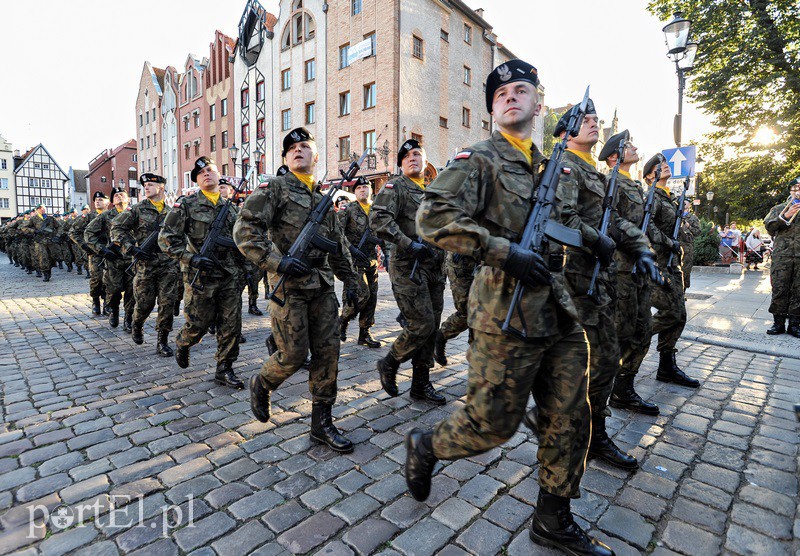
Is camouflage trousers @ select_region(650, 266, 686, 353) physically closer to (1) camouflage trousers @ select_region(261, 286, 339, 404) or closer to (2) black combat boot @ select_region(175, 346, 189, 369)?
(1) camouflage trousers @ select_region(261, 286, 339, 404)

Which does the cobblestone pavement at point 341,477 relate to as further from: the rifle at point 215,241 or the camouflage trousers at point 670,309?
the rifle at point 215,241

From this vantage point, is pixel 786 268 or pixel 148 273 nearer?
pixel 148 273

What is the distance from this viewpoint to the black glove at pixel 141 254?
6273 millimetres

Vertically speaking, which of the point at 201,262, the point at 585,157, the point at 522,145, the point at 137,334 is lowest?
the point at 137,334

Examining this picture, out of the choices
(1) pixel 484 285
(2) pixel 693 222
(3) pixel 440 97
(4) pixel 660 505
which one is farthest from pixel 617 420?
Result: (3) pixel 440 97

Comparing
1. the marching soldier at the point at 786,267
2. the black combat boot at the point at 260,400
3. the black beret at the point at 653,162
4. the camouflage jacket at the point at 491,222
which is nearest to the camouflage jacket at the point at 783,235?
the marching soldier at the point at 786,267

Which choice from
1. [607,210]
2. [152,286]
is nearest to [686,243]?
[607,210]

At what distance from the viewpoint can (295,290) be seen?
3391 millimetres

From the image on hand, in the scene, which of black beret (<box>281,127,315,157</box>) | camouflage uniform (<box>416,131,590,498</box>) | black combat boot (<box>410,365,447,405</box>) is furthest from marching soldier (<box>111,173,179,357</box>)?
camouflage uniform (<box>416,131,590,498</box>)

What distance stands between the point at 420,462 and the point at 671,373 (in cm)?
357

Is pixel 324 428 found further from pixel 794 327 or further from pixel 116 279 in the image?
pixel 794 327

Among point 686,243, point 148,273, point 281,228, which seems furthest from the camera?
point 148,273

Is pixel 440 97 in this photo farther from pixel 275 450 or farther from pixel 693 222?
pixel 275 450

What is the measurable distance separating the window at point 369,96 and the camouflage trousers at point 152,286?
806 inches
